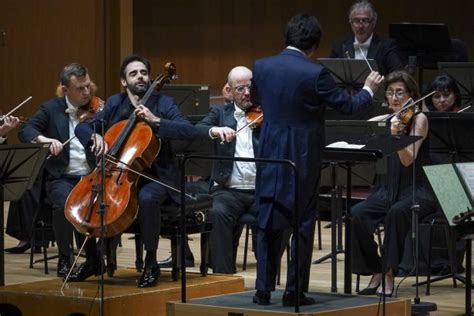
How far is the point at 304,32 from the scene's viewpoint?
4.96 meters

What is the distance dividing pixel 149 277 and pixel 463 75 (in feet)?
9.40

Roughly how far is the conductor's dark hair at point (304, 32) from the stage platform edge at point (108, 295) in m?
Answer: 1.39

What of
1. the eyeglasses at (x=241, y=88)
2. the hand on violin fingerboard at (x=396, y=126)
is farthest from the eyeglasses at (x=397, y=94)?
the eyeglasses at (x=241, y=88)

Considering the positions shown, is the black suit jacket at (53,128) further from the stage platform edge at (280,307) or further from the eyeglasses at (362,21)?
the eyeglasses at (362,21)

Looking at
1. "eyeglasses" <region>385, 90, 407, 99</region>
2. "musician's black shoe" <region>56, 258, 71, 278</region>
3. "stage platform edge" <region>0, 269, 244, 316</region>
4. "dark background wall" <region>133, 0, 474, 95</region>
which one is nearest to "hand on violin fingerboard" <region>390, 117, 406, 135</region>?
"eyeglasses" <region>385, 90, 407, 99</region>

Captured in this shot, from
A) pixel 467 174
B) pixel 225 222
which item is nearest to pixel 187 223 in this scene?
pixel 225 222

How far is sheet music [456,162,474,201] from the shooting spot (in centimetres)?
539

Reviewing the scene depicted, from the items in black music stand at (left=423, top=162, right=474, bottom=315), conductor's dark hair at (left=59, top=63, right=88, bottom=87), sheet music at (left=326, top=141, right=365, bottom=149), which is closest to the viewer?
sheet music at (left=326, top=141, right=365, bottom=149)

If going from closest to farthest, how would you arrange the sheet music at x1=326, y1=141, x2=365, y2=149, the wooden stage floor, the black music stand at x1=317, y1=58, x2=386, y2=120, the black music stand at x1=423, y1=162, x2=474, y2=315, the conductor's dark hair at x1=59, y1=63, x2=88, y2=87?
the sheet music at x1=326, y1=141, x2=365, y2=149 → the black music stand at x1=423, y1=162, x2=474, y2=315 → the wooden stage floor → the conductor's dark hair at x1=59, y1=63, x2=88, y2=87 → the black music stand at x1=317, y1=58, x2=386, y2=120

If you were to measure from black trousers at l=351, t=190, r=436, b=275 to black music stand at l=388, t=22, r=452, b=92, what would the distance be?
1.82 meters

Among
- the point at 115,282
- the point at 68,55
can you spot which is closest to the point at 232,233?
the point at 115,282

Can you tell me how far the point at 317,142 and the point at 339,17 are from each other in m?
6.51

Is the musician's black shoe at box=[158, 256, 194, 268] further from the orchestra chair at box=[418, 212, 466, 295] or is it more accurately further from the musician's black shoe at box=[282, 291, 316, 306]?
the musician's black shoe at box=[282, 291, 316, 306]

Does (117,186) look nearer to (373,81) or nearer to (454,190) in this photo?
(373,81)
